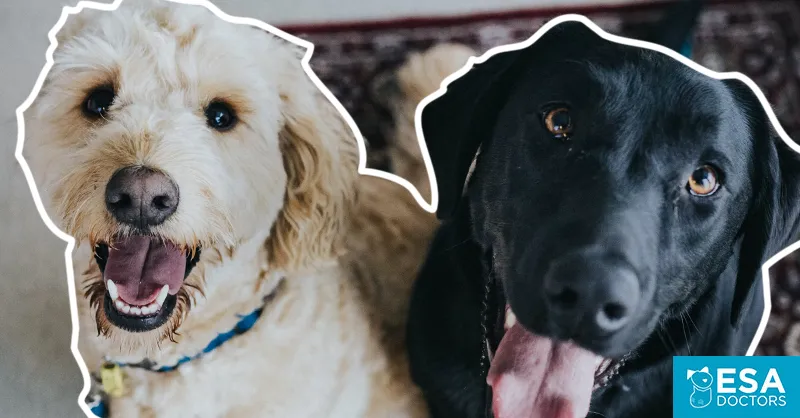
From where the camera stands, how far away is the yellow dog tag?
913 mm

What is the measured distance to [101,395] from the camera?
967 mm

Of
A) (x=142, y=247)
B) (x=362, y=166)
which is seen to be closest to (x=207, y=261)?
(x=142, y=247)

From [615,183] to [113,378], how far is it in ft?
2.33

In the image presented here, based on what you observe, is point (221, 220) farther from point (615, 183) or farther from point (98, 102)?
point (615, 183)

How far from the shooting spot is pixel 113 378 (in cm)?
91

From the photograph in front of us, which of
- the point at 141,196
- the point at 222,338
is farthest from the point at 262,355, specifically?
the point at 141,196

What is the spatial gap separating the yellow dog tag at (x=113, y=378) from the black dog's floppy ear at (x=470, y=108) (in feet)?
1.63

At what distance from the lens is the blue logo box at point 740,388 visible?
2.73 ft

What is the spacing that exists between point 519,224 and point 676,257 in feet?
0.53

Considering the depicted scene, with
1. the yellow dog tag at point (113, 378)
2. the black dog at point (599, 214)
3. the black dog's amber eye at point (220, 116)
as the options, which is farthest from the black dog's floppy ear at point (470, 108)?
the yellow dog tag at point (113, 378)

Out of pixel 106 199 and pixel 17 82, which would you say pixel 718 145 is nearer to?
pixel 106 199

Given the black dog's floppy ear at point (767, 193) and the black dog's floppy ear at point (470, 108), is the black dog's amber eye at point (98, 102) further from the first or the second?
the black dog's floppy ear at point (767, 193)

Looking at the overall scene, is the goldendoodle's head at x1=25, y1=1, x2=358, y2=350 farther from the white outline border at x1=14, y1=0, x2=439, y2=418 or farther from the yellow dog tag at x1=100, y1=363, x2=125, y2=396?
the yellow dog tag at x1=100, y1=363, x2=125, y2=396

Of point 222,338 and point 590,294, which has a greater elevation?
point 590,294
